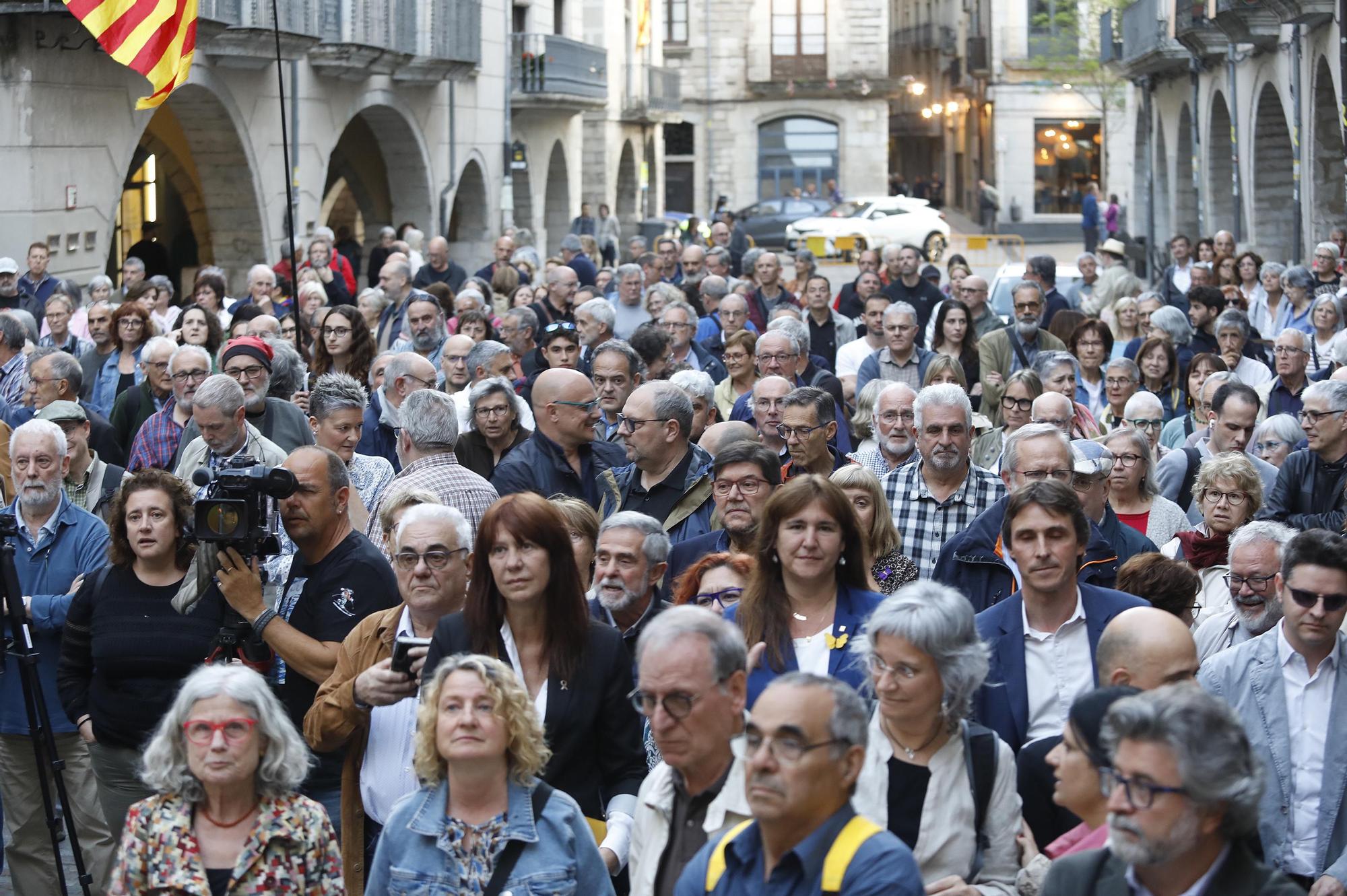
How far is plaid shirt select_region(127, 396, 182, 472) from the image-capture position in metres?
8.94

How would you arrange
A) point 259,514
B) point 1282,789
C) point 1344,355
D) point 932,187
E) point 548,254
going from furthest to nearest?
point 932,187 → point 548,254 → point 1344,355 → point 259,514 → point 1282,789

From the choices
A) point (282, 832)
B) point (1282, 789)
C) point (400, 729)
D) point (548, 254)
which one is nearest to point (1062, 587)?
point (1282, 789)

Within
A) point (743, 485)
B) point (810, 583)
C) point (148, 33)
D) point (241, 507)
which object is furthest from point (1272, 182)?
point (241, 507)

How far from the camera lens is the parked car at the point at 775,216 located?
45.9m

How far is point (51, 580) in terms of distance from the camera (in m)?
7.14

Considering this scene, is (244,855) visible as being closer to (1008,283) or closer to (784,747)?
(784,747)

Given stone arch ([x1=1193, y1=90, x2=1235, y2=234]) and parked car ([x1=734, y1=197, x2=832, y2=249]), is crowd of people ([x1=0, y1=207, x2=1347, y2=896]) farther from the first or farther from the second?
parked car ([x1=734, y1=197, x2=832, y2=249])

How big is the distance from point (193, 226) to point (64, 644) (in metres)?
17.9

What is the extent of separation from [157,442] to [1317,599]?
569 centimetres

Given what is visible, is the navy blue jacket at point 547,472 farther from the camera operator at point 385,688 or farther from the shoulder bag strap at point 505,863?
the shoulder bag strap at point 505,863

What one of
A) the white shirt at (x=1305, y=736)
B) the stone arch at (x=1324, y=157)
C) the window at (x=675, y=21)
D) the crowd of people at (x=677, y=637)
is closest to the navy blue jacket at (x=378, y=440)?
the crowd of people at (x=677, y=637)

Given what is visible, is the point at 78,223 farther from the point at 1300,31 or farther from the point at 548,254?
the point at 548,254

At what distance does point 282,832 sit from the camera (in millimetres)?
4668

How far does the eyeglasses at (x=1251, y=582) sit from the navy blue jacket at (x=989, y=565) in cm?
37
